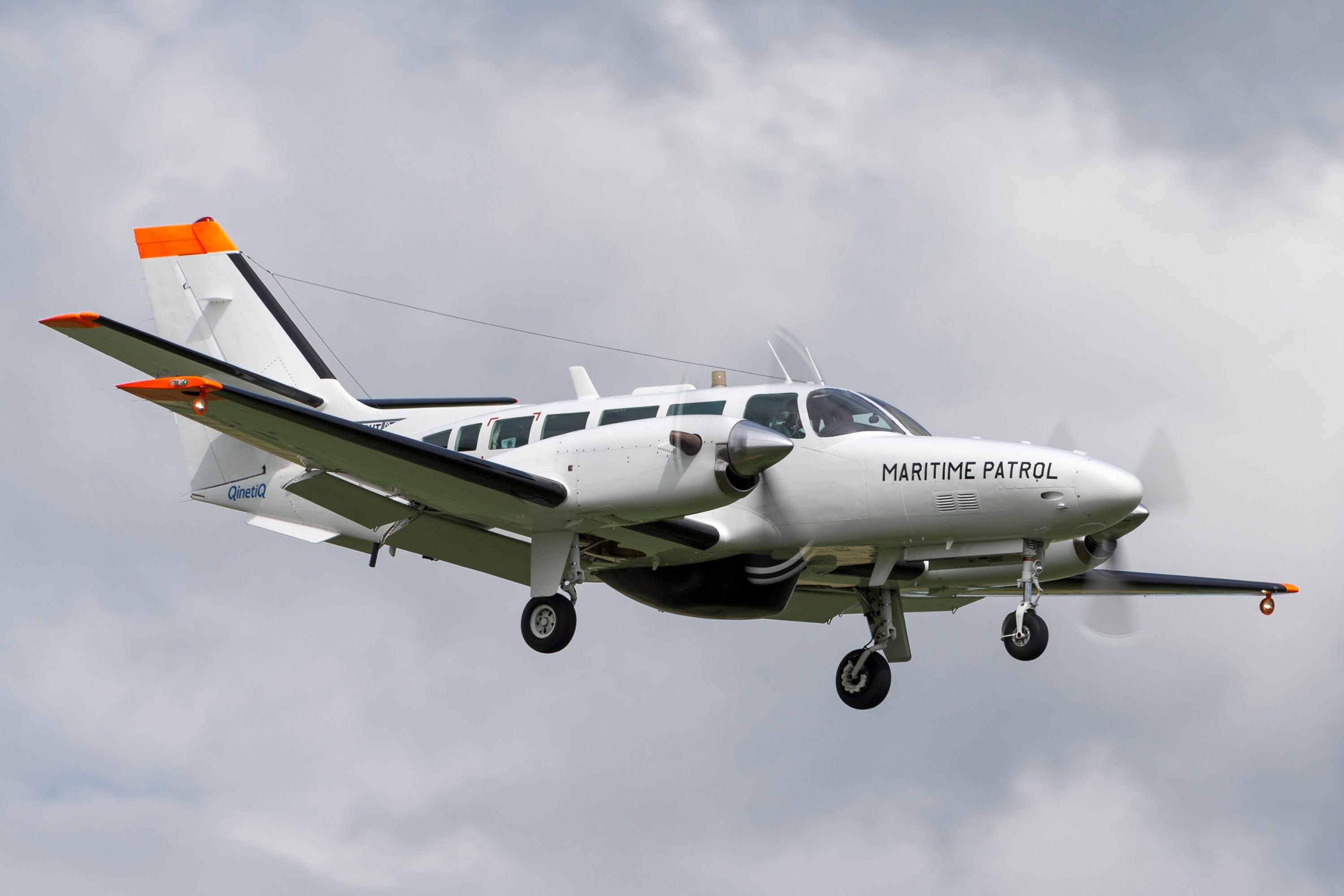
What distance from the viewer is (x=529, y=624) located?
47.1ft

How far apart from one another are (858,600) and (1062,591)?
8.87ft

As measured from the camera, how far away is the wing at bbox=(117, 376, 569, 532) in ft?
41.5

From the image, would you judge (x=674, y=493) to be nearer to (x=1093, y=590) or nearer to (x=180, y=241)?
(x=1093, y=590)

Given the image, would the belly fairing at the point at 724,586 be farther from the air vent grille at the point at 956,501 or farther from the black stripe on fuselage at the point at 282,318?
the black stripe on fuselage at the point at 282,318

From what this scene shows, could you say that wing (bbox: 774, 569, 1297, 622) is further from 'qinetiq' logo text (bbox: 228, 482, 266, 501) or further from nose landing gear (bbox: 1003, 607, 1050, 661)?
'qinetiq' logo text (bbox: 228, 482, 266, 501)

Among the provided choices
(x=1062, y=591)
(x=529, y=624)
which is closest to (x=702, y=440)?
(x=529, y=624)

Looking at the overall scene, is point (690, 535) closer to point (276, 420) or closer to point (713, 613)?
point (713, 613)

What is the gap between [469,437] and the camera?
627 inches

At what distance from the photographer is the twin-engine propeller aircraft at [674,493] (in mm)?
13414

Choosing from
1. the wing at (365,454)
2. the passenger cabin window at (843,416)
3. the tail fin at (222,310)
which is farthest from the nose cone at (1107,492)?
the tail fin at (222,310)

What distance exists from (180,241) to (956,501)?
10.6m

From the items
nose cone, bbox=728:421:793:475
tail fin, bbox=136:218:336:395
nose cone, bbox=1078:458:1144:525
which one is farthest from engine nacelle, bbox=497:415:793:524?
tail fin, bbox=136:218:336:395

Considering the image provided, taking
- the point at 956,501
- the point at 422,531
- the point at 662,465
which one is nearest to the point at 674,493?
the point at 662,465

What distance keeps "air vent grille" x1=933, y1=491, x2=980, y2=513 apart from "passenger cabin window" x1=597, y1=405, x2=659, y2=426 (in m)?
2.89
